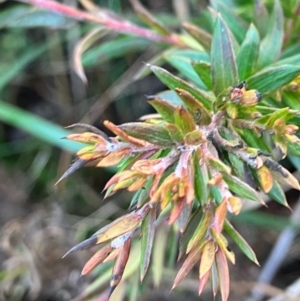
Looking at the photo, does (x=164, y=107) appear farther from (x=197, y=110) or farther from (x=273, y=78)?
(x=273, y=78)

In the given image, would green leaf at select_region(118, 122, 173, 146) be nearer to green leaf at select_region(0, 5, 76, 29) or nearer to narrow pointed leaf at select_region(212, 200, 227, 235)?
narrow pointed leaf at select_region(212, 200, 227, 235)

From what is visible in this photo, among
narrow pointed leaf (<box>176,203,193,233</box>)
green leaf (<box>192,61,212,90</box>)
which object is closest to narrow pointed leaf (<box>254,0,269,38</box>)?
green leaf (<box>192,61,212,90</box>)

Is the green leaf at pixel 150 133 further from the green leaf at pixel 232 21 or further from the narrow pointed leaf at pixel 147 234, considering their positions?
the green leaf at pixel 232 21

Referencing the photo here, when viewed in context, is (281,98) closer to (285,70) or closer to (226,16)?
(285,70)

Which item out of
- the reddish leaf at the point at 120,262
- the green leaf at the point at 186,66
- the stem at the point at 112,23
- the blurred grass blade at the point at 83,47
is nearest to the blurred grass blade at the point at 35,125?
the blurred grass blade at the point at 83,47

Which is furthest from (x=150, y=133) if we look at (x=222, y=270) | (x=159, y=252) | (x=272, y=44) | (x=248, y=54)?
(x=159, y=252)
